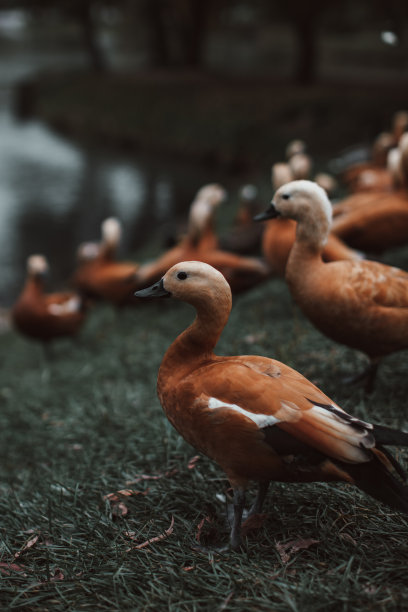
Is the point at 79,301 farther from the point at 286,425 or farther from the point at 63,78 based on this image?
the point at 63,78

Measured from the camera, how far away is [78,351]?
748 centimetres

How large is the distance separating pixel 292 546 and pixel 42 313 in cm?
511

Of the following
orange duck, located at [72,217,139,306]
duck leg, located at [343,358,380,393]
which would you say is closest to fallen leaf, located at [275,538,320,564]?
duck leg, located at [343,358,380,393]

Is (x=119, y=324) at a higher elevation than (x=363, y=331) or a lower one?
lower

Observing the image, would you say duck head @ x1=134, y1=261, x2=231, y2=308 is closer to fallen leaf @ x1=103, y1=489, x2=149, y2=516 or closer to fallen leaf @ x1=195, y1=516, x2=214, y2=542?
fallen leaf @ x1=195, y1=516, x2=214, y2=542

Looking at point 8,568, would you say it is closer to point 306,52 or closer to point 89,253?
point 89,253

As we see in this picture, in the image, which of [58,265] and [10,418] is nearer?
[10,418]

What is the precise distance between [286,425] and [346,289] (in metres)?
1.39

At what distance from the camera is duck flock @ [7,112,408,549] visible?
2.38 m

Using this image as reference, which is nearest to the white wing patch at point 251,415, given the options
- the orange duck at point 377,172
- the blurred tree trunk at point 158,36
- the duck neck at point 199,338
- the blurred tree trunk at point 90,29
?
the duck neck at point 199,338

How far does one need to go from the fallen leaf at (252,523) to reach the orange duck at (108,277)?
484 cm

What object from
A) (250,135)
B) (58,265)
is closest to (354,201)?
(58,265)

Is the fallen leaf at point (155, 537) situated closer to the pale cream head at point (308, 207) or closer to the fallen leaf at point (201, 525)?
the fallen leaf at point (201, 525)

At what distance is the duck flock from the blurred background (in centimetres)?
519
